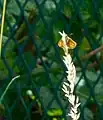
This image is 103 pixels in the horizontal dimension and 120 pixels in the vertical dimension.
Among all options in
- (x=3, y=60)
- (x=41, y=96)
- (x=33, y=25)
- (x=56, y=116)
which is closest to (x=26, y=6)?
(x=33, y=25)

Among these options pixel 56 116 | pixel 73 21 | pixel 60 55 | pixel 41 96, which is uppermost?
pixel 73 21

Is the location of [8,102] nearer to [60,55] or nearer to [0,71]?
[0,71]

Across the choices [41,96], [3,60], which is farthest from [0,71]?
[41,96]

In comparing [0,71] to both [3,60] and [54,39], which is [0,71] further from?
[54,39]

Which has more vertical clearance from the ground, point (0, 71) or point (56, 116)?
point (0, 71)

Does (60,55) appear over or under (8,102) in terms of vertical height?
over

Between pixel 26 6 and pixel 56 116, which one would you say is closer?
pixel 26 6
